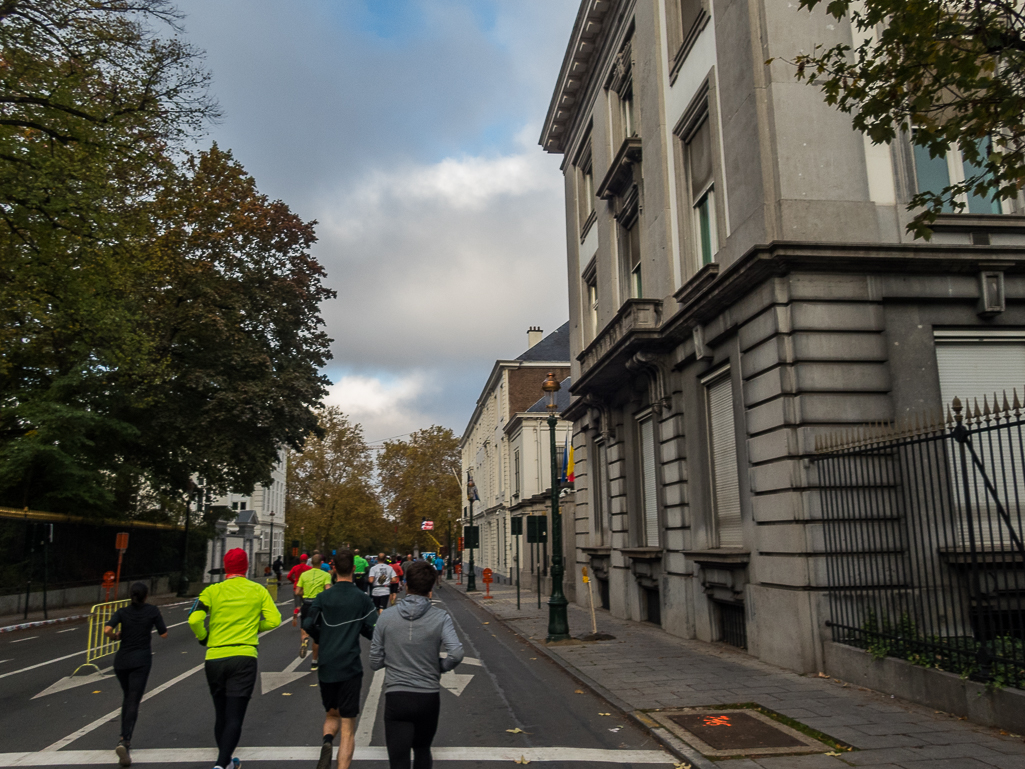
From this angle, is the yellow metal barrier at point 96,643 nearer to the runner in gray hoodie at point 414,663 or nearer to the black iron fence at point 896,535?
the runner in gray hoodie at point 414,663

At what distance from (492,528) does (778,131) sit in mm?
51866

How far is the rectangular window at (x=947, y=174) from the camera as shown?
12305 millimetres

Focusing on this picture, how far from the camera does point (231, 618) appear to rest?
6.33 meters

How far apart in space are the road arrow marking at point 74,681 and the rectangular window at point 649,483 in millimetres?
11048

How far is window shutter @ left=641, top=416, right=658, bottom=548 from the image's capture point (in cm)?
1833

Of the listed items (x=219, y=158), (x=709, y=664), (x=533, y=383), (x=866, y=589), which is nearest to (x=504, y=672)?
(x=709, y=664)

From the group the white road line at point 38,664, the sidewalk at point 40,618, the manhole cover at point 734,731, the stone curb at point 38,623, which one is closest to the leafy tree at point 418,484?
the sidewalk at point 40,618

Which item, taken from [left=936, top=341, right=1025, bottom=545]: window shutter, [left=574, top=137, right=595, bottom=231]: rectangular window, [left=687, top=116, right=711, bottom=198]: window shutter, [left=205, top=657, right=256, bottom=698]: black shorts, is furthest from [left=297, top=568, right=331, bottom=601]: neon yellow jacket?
[left=574, top=137, right=595, bottom=231]: rectangular window

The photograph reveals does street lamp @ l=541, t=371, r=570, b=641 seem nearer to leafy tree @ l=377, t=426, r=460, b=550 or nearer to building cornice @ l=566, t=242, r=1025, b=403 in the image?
building cornice @ l=566, t=242, r=1025, b=403

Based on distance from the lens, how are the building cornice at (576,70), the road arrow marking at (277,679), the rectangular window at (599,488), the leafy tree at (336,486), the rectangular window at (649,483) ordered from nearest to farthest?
the road arrow marking at (277,679), the rectangular window at (649,483), the building cornice at (576,70), the rectangular window at (599,488), the leafy tree at (336,486)

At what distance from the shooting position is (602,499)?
23312 mm

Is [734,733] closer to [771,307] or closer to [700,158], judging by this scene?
[771,307]

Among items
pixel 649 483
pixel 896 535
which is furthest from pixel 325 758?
pixel 649 483

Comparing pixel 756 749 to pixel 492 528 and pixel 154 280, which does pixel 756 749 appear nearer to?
pixel 154 280
